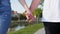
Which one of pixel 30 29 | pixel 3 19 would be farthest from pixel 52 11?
pixel 30 29

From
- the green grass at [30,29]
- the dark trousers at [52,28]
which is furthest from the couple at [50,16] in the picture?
the green grass at [30,29]

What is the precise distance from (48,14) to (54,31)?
0.10 m

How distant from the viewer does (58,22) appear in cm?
101

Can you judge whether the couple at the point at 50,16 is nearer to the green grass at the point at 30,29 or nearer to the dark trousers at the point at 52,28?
A: the dark trousers at the point at 52,28

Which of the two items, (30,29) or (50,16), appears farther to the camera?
(30,29)

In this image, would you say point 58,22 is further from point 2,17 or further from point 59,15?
point 2,17

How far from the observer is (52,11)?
3.37 feet

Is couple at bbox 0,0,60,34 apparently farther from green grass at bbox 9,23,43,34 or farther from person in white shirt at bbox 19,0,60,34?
green grass at bbox 9,23,43,34

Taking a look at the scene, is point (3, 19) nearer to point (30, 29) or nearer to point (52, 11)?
point (52, 11)

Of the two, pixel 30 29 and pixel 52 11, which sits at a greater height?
pixel 52 11

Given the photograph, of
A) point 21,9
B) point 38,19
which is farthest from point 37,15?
point 21,9

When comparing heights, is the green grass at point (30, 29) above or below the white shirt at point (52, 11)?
below

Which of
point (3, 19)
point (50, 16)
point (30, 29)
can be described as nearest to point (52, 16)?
point (50, 16)

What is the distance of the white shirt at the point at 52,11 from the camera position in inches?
39.8
